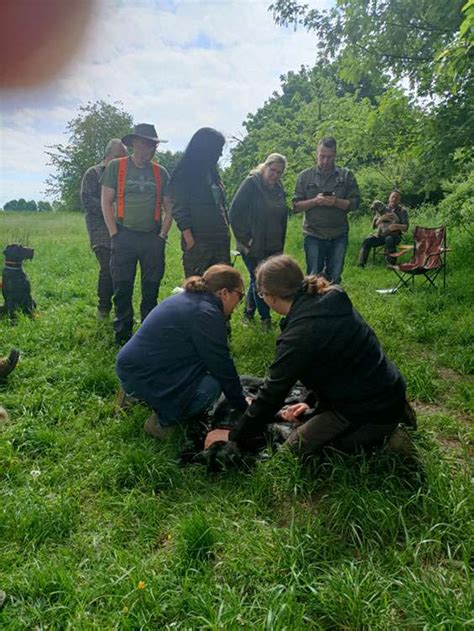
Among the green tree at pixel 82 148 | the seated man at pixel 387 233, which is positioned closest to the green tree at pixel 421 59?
the seated man at pixel 387 233

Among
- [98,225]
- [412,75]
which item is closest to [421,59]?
[412,75]

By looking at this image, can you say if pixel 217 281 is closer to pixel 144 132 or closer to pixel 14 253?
pixel 144 132

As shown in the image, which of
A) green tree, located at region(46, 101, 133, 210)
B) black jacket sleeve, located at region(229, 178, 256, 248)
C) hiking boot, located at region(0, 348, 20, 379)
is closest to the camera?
hiking boot, located at region(0, 348, 20, 379)

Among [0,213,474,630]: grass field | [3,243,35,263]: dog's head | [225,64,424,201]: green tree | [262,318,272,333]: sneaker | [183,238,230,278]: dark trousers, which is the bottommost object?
[0,213,474,630]: grass field

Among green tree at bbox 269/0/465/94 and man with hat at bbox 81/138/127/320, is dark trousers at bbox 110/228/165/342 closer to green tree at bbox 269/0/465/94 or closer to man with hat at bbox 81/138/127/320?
man with hat at bbox 81/138/127/320

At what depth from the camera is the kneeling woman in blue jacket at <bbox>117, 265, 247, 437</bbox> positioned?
2.75m

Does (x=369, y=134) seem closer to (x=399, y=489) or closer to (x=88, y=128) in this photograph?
(x=399, y=489)

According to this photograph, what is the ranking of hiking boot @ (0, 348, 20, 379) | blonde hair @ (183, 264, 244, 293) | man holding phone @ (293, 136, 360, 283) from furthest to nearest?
man holding phone @ (293, 136, 360, 283) < hiking boot @ (0, 348, 20, 379) < blonde hair @ (183, 264, 244, 293)

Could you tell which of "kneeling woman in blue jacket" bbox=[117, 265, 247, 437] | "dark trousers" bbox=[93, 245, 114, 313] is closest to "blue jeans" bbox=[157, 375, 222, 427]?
"kneeling woman in blue jacket" bbox=[117, 265, 247, 437]

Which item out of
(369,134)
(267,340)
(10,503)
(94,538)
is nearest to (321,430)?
(94,538)

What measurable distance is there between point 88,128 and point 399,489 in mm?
45208

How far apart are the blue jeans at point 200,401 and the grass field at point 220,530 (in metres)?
0.19

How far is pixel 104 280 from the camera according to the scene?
5523 millimetres

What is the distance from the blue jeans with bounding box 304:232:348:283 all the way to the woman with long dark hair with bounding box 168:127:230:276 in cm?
136
